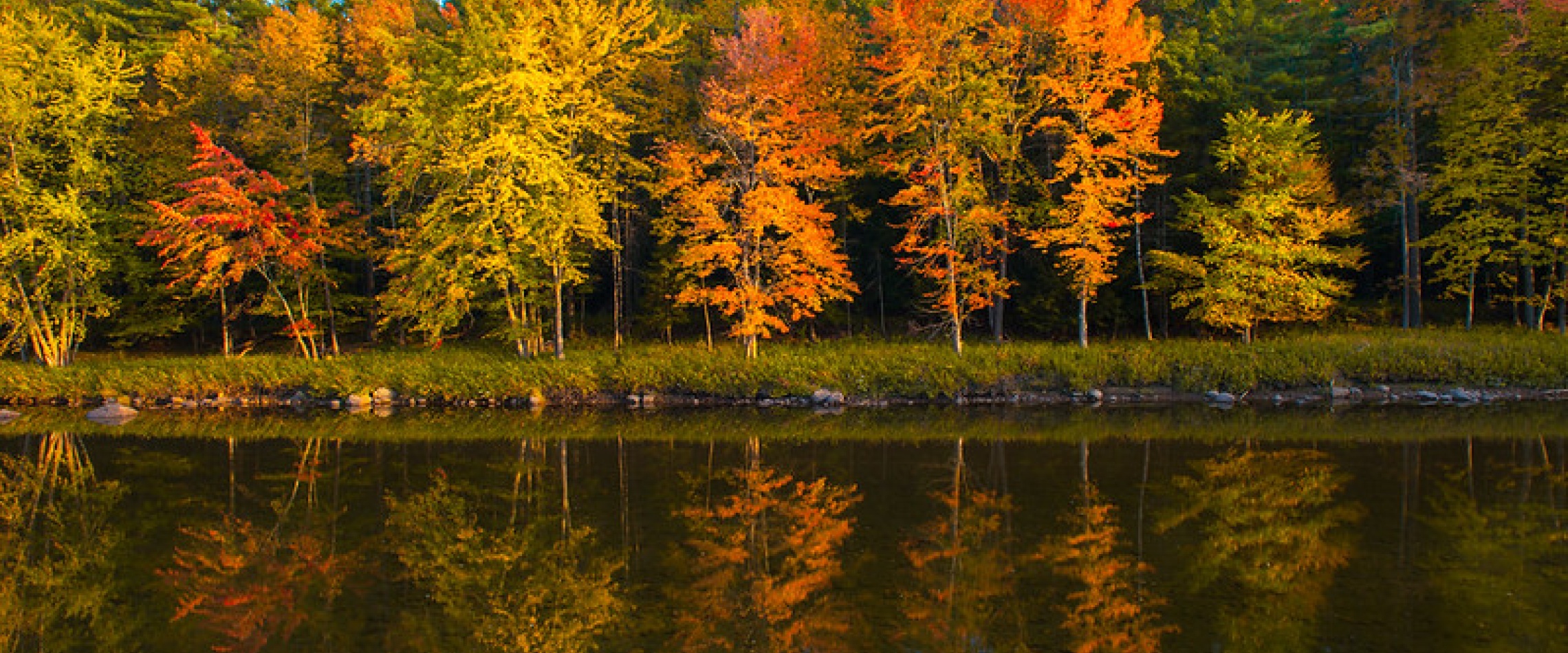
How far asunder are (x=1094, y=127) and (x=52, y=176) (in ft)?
113

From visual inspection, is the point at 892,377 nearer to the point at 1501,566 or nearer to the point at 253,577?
the point at 1501,566

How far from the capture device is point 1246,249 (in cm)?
2812

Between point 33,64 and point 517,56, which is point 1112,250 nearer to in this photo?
point 517,56

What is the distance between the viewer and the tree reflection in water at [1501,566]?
838 centimetres

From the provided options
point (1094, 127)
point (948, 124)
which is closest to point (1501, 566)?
point (1094, 127)

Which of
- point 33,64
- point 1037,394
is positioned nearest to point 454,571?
point 1037,394

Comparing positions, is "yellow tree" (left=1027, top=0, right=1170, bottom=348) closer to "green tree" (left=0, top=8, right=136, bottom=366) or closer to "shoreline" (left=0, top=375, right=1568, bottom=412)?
"shoreline" (left=0, top=375, right=1568, bottom=412)

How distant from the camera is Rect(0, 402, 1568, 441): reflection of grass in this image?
66.3 feet

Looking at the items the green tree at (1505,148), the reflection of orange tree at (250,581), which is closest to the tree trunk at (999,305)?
the green tree at (1505,148)

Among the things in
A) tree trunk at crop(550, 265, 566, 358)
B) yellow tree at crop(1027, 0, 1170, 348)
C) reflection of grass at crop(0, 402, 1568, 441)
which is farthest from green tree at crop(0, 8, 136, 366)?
yellow tree at crop(1027, 0, 1170, 348)

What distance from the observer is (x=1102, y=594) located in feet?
31.7

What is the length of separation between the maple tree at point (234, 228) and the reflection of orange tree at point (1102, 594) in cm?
2544

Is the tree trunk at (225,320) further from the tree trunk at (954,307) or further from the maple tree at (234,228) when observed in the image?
the tree trunk at (954,307)

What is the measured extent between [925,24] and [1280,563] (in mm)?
21143
